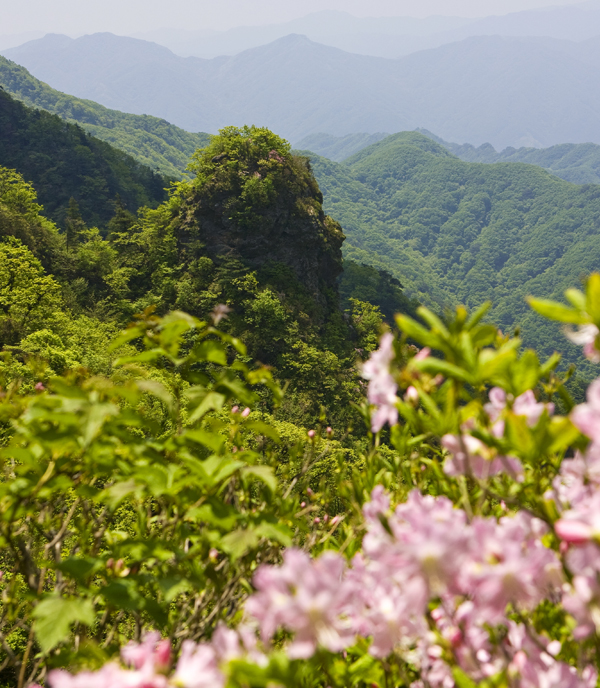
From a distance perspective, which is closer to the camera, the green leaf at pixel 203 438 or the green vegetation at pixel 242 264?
the green leaf at pixel 203 438

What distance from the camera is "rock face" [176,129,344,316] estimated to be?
1060 inches

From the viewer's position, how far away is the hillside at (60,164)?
146ft

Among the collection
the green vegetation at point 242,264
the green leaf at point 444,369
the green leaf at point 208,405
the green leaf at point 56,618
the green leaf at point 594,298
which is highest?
the green leaf at point 594,298

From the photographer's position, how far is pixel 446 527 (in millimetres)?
610

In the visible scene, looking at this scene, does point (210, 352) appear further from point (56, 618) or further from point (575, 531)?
point (575, 531)

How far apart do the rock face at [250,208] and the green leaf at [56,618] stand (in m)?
26.8

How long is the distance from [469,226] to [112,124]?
91074mm

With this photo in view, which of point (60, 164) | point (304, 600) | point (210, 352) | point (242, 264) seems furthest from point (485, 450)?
point (60, 164)

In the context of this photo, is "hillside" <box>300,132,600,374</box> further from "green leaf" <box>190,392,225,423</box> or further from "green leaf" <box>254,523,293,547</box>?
"green leaf" <box>254,523,293,547</box>

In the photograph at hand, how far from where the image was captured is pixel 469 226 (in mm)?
122000

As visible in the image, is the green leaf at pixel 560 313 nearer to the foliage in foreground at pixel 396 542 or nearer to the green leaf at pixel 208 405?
the foliage in foreground at pixel 396 542

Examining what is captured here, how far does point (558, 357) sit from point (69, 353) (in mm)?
16971

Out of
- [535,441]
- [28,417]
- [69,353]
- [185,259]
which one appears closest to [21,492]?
[28,417]

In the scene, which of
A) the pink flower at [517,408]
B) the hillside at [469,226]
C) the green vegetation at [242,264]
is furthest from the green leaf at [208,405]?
the hillside at [469,226]
